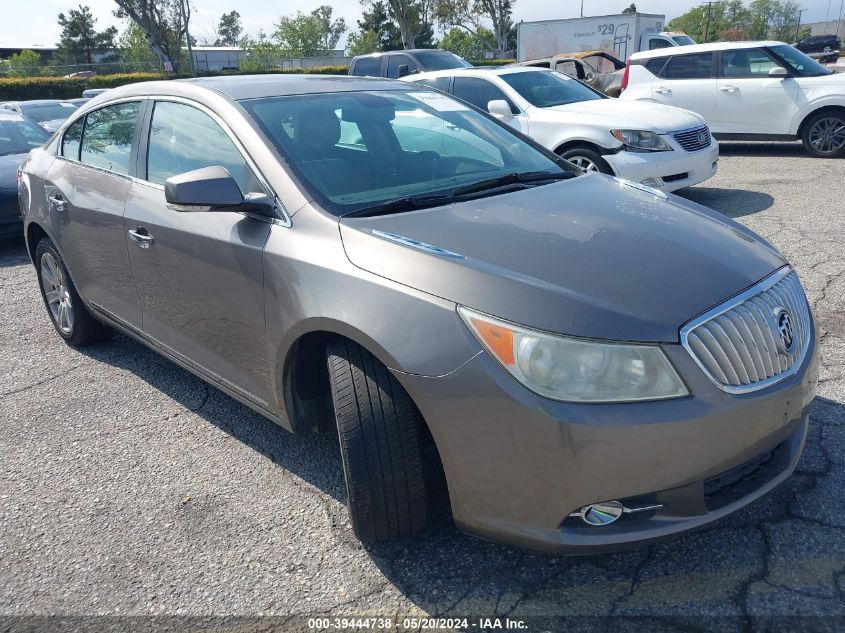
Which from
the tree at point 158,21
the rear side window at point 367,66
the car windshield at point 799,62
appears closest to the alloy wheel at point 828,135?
the car windshield at point 799,62

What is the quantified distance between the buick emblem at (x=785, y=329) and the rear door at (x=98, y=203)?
2892mm

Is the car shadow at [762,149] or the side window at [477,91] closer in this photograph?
the side window at [477,91]

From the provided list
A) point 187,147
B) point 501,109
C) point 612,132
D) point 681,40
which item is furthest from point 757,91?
point 681,40

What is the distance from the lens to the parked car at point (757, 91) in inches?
386

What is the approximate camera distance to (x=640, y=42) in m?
24.8

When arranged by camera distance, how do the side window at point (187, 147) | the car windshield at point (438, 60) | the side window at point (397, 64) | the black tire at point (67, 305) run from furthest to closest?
1. the car windshield at point (438, 60)
2. the side window at point (397, 64)
3. the black tire at point (67, 305)
4. the side window at point (187, 147)

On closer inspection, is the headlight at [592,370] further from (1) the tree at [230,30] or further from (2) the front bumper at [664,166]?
(1) the tree at [230,30]

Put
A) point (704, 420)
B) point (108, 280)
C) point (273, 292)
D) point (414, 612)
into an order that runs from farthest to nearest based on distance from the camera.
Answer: point (108, 280)
point (273, 292)
point (414, 612)
point (704, 420)

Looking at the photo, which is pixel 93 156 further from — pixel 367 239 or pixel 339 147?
pixel 367 239

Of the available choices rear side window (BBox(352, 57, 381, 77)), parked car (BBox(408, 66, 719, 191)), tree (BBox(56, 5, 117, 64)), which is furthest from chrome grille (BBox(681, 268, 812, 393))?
tree (BBox(56, 5, 117, 64))

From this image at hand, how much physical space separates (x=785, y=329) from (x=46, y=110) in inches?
549

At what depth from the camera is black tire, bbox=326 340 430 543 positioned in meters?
2.32

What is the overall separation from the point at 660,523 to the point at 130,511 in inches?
82.4

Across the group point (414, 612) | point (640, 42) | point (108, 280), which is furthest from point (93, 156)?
point (640, 42)
